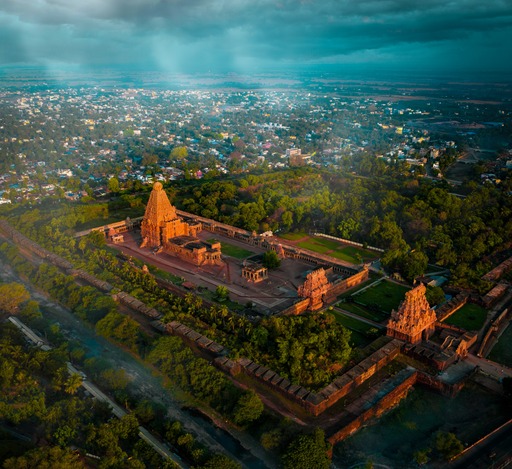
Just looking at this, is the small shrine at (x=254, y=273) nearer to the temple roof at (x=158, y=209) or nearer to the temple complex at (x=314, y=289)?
the temple complex at (x=314, y=289)

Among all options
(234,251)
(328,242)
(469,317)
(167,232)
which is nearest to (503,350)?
(469,317)

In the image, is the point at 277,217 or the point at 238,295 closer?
the point at 238,295

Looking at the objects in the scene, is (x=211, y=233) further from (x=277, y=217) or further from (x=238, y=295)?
(x=238, y=295)

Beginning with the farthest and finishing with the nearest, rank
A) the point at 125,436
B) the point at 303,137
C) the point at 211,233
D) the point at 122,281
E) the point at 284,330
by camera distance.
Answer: the point at 303,137, the point at 211,233, the point at 122,281, the point at 284,330, the point at 125,436

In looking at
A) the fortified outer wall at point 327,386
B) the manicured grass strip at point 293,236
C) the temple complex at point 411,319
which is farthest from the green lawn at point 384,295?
the manicured grass strip at point 293,236

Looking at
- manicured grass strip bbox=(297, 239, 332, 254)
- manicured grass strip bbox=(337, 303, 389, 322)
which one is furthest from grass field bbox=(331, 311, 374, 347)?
manicured grass strip bbox=(297, 239, 332, 254)

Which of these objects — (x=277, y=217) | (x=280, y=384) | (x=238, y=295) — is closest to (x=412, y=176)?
(x=277, y=217)

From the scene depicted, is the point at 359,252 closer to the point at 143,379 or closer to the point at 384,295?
the point at 384,295
